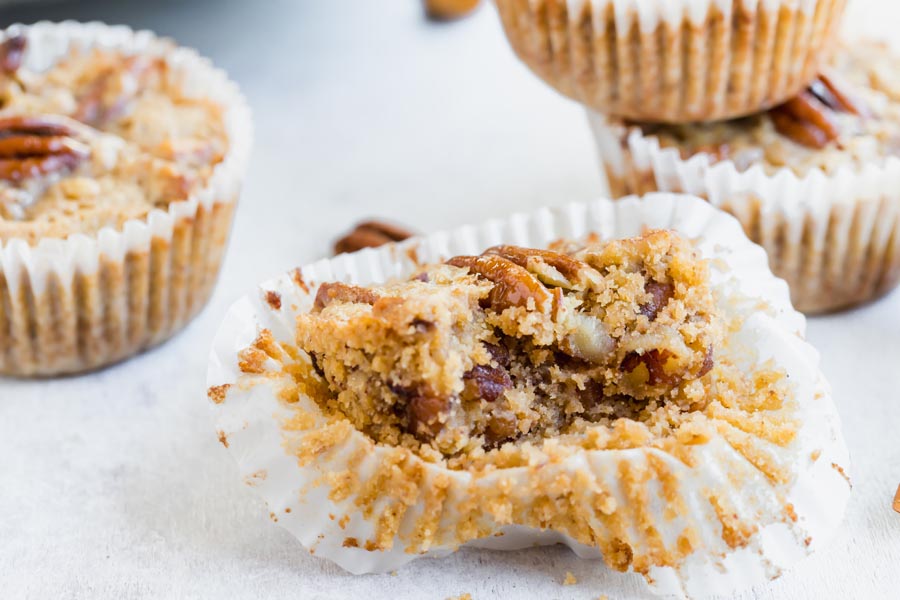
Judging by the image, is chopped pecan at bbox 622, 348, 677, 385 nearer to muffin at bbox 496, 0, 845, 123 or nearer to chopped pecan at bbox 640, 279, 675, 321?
chopped pecan at bbox 640, 279, 675, 321

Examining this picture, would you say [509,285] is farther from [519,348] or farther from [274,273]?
[274,273]

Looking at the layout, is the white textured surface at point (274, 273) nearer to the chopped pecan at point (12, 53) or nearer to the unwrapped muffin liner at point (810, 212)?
the unwrapped muffin liner at point (810, 212)

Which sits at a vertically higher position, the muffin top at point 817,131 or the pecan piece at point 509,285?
→ the pecan piece at point 509,285

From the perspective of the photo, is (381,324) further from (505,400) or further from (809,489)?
(809,489)

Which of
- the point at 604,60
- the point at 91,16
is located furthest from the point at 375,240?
the point at 91,16

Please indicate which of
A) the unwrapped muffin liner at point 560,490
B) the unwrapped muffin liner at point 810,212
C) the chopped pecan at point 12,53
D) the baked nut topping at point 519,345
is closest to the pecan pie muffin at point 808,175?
the unwrapped muffin liner at point 810,212

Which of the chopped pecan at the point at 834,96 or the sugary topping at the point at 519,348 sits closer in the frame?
the sugary topping at the point at 519,348

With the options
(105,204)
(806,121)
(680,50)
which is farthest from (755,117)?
(105,204)
